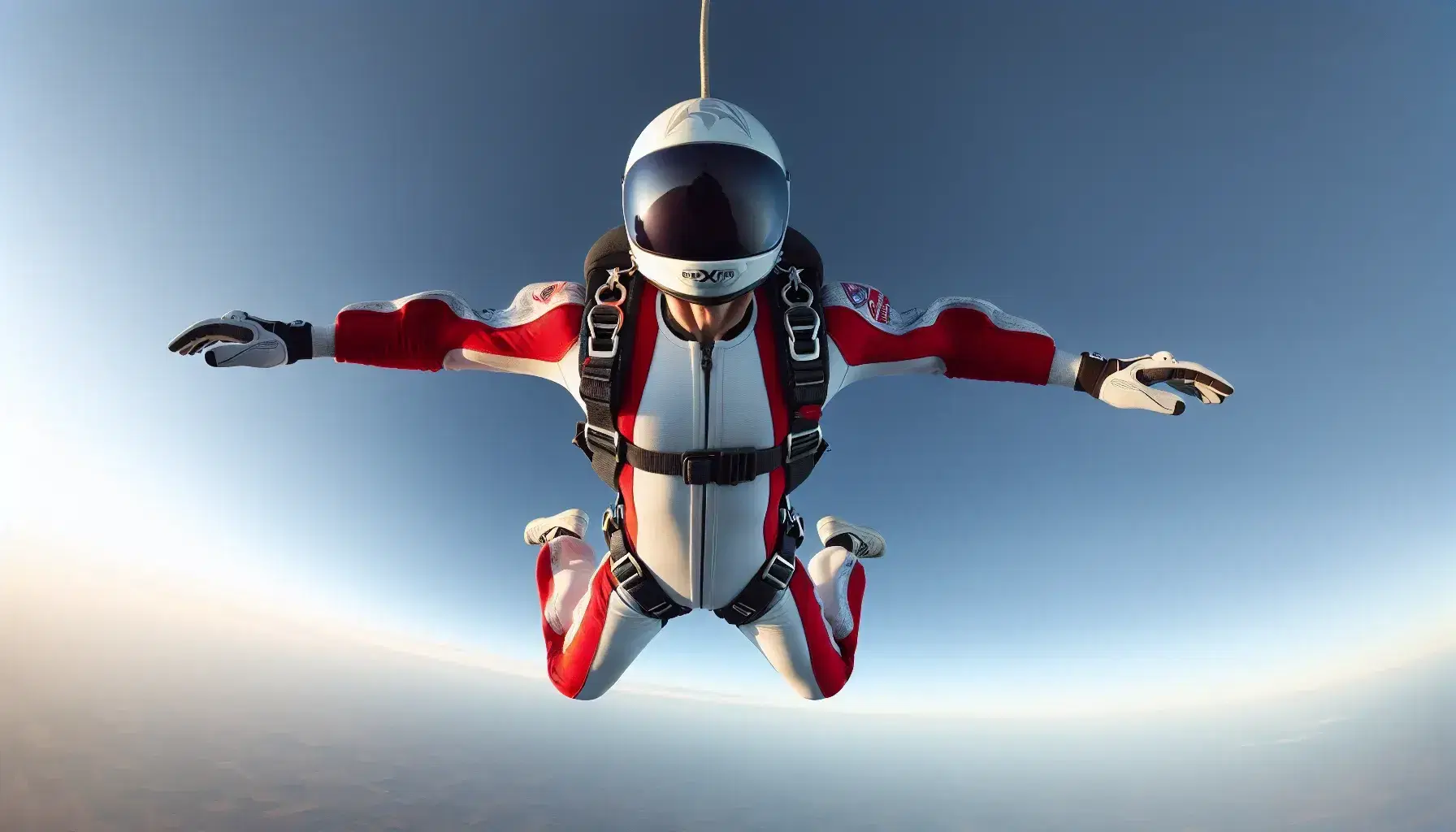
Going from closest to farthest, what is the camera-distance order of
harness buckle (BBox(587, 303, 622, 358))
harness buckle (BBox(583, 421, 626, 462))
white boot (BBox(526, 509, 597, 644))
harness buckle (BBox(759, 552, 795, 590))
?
harness buckle (BBox(587, 303, 622, 358)) < harness buckle (BBox(583, 421, 626, 462)) < harness buckle (BBox(759, 552, 795, 590)) < white boot (BBox(526, 509, 597, 644))

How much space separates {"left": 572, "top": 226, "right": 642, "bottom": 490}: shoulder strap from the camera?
2164 millimetres

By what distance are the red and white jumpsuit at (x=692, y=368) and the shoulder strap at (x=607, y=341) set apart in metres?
0.05

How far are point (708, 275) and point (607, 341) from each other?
20.6 inches

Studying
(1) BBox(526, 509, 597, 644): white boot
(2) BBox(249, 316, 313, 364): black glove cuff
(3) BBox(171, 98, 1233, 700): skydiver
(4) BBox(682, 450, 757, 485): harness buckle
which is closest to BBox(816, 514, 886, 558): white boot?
(3) BBox(171, 98, 1233, 700): skydiver

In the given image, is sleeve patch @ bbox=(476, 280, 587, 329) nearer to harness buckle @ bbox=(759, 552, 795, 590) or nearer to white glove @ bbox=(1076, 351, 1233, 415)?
harness buckle @ bbox=(759, 552, 795, 590)

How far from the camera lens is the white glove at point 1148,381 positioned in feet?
6.70

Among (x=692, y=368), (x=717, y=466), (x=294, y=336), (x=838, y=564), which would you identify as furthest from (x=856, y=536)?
(x=294, y=336)

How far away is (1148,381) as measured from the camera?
7.13 feet

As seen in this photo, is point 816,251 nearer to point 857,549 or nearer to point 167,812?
point 857,549

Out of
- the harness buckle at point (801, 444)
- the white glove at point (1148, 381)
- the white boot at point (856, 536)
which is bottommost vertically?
the white boot at point (856, 536)

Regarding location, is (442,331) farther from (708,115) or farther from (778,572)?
(778,572)

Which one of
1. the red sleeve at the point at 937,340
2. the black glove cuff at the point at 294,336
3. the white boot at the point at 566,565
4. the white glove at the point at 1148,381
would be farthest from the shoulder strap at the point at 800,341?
the black glove cuff at the point at 294,336

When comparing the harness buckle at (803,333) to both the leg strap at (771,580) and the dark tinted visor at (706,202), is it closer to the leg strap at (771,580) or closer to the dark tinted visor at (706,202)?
the dark tinted visor at (706,202)

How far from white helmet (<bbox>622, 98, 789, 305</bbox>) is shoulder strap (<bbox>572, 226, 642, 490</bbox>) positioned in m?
0.29
